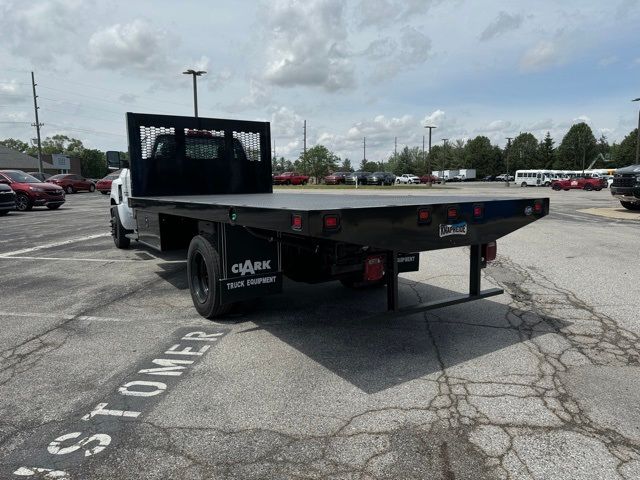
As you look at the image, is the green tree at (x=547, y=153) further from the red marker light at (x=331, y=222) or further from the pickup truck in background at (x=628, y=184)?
the red marker light at (x=331, y=222)

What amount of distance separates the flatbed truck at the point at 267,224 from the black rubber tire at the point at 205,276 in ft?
0.04

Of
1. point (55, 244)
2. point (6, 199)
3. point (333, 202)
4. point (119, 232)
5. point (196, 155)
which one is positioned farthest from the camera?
point (6, 199)

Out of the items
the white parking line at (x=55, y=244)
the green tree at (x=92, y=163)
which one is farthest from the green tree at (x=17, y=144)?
the white parking line at (x=55, y=244)

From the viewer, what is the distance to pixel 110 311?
560 cm

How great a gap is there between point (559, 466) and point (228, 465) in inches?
69.5

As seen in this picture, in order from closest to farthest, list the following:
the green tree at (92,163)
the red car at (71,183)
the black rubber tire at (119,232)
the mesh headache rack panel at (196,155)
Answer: the mesh headache rack panel at (196,155) → the black rubber tire at (119,232) → the red car at (71,183) → the green tree at (92,163)

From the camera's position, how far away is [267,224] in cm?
355

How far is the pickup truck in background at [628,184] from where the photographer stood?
1669 centimetres

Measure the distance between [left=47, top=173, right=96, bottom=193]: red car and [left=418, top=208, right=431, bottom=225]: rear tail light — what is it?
128 feet

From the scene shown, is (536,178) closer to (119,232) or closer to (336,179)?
(336,179)

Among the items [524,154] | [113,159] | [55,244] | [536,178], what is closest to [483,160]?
[524,154]

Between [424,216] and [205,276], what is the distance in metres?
2.66

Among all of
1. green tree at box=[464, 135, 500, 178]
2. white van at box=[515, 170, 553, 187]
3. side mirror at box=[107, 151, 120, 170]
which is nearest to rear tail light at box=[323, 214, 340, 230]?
side mirror at box=[107, 151, 120, 170]

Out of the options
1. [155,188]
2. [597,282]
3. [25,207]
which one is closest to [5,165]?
[25,207]
